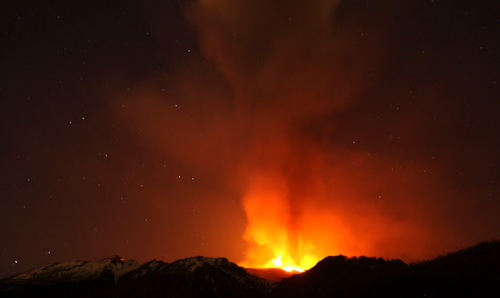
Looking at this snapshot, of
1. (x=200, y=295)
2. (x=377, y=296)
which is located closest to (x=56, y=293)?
(x=200, y=295)

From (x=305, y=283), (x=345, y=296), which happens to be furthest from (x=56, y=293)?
(x=345, y=296)

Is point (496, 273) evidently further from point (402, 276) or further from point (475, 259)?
point (402, 276)

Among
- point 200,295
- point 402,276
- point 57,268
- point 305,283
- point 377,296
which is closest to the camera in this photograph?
point 377,296

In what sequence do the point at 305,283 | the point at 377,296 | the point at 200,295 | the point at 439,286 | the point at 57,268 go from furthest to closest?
the point at 57,268
the point at 305,283
the point at 200,295
the point at 377,296
the point at 439,286

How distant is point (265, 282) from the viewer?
218 feet

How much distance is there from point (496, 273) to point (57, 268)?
8176cm

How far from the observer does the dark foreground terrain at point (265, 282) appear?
31.8 meters

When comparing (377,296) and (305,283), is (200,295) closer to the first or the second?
(305,283)

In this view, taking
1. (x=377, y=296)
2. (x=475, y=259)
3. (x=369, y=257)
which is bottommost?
(x=377, y=296)

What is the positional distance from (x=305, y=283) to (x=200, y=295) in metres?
20.4

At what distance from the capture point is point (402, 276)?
35.8m

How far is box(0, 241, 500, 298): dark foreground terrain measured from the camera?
31.8 metres

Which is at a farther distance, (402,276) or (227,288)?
(227,288)

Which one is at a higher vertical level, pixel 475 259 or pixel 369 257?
pixel 369 257
